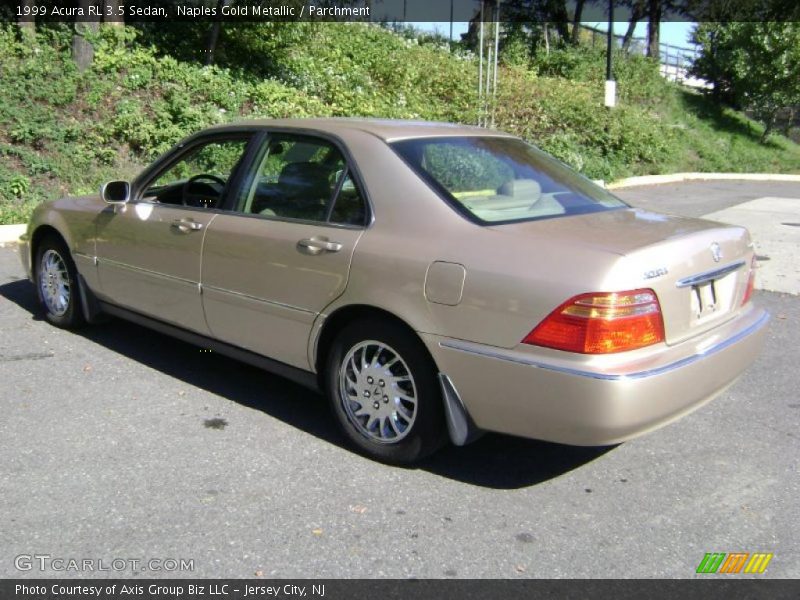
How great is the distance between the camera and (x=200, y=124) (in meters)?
12.3

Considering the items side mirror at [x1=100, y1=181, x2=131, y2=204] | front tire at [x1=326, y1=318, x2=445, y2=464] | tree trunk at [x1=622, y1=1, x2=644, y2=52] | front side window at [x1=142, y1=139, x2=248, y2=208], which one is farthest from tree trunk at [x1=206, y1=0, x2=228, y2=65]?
tree trunk at [x1=622, y1=1, x2=644, y2=52]

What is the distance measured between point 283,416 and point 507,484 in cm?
138

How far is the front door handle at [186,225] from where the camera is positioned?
184 inches

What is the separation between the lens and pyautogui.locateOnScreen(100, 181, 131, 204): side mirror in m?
5.21

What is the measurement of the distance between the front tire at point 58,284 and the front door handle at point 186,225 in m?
1.38

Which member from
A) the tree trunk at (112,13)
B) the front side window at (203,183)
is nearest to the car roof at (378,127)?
the front side window at (203,183)

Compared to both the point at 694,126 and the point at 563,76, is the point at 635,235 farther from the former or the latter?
the point at 694,126

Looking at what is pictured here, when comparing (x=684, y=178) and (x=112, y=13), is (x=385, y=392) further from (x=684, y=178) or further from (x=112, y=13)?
(x=684, y=178)

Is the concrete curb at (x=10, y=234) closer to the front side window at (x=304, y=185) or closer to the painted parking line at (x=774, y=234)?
the front side window at (x=304, y=185)

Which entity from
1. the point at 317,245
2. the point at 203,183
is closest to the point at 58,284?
the point at 203,183

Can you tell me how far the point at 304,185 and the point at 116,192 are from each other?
62.0 inches

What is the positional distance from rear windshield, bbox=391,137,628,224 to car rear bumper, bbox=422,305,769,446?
0.68 meters

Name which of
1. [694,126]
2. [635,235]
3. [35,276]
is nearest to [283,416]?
[635,235]

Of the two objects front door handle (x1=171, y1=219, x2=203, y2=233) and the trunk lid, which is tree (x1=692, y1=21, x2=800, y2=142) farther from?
front door handle (x1=171, y1=219, x2=203, y2=233)
